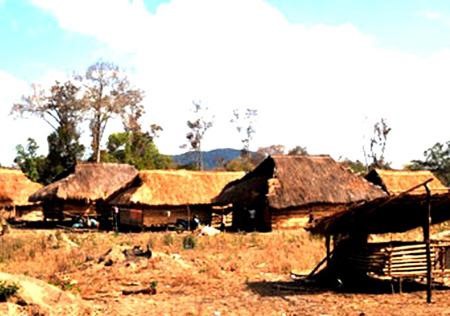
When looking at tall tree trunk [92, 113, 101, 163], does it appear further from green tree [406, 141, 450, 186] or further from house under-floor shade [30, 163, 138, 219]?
green tree [406, 141, 450, 186]

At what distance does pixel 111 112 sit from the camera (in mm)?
53625

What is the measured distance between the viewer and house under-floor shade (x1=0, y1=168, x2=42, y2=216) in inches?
1725

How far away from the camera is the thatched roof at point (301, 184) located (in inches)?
1238

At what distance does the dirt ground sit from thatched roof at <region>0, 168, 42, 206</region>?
783 inches

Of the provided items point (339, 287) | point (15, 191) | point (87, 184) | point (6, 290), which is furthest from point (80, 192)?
point (6, 290)

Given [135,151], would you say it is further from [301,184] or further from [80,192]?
[301,184]

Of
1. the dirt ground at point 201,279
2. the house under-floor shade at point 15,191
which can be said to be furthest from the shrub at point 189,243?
the house under-floor shade at point 15,191

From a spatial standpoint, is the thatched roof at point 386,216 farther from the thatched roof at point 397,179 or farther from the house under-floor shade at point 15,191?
the house under-floor shade at point 15,191

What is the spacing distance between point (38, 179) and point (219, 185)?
2247 cm

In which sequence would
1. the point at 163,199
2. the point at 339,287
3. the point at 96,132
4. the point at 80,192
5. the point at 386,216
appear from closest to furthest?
the point at 339,287
the point at 386,216
the point at 163,199
the point at 80,192
the point at 96,132

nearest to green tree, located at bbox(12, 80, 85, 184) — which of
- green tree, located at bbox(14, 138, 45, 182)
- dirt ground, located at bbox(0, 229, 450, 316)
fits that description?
green tree, located at bbox(14, 138, 45, 182)

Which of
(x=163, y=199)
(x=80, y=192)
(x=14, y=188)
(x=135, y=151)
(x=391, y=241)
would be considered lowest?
(x=391, y=241)

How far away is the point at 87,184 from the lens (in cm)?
3969

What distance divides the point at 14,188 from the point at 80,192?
25.9ft
